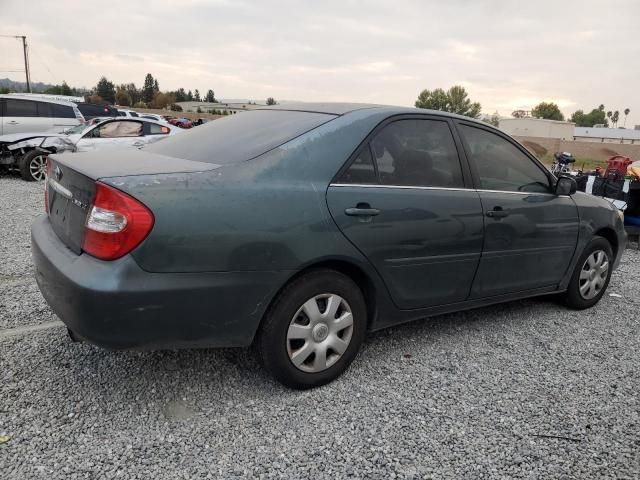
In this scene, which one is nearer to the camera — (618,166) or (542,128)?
(618,166)

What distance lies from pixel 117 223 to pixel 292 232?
2.73 feet

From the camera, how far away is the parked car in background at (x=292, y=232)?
93.8 inches

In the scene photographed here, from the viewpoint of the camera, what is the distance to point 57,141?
10.9 m

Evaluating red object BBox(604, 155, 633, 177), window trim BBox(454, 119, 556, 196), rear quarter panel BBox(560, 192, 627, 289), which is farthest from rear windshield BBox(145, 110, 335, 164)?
red object BBox(604, 155, 633, 177)

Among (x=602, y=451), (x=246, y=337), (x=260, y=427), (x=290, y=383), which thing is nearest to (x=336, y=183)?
(x=246, y=337)

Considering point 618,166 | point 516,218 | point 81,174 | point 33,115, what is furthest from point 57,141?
point 618,166

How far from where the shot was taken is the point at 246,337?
2703 mm

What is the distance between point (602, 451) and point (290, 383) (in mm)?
1620

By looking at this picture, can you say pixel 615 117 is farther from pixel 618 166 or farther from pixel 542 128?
pixel 618 166

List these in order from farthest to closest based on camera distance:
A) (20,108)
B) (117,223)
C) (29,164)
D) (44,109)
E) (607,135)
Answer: (607,135), (44,109), (20,108), (29,164), (117,223)

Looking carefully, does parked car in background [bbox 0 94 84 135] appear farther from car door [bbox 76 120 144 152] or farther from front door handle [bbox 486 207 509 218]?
front door handle [bbox 486 207 509 218]

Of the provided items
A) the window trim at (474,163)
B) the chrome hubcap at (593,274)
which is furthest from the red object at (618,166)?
the window trim at (474,163)

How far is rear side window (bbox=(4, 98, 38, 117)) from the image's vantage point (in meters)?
13.2

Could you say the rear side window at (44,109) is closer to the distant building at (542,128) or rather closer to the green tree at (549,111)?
the distant building at (542,128)
